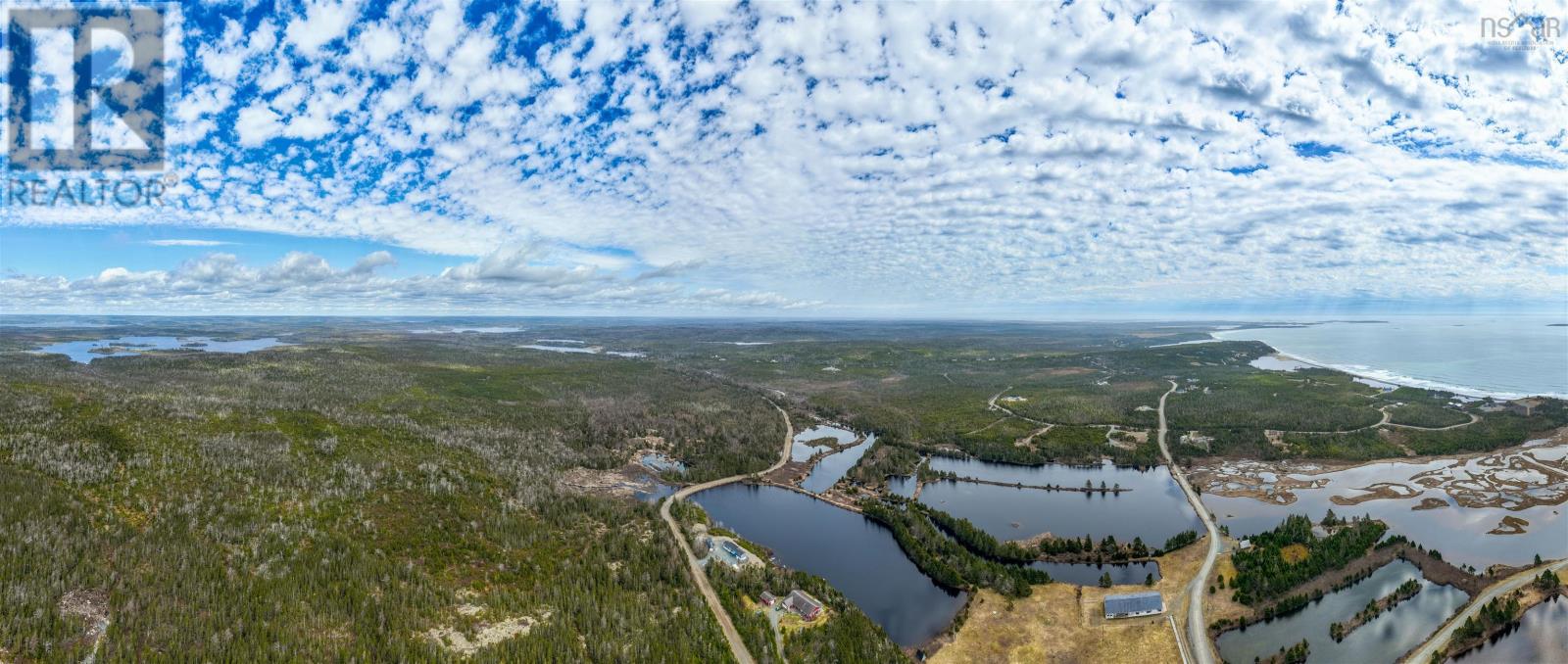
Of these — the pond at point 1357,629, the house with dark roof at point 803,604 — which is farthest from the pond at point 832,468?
the pond at point 1357,629

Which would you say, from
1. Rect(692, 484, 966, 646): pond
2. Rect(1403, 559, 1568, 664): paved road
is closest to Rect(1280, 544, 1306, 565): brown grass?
Rect(1403, 559, 1568, 664): paved road

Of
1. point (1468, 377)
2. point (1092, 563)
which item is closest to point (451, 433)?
point (1092, 563)

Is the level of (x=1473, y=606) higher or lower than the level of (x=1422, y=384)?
lower

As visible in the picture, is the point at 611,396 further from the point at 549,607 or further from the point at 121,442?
the point at 549,607

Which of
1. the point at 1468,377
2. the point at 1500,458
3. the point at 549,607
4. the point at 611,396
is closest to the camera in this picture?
the point at 549,607

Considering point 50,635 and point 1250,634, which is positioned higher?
point 50,635

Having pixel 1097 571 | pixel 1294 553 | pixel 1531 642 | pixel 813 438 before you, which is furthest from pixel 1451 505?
pixel 813 438

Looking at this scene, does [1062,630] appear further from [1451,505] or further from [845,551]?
[1451,505]
